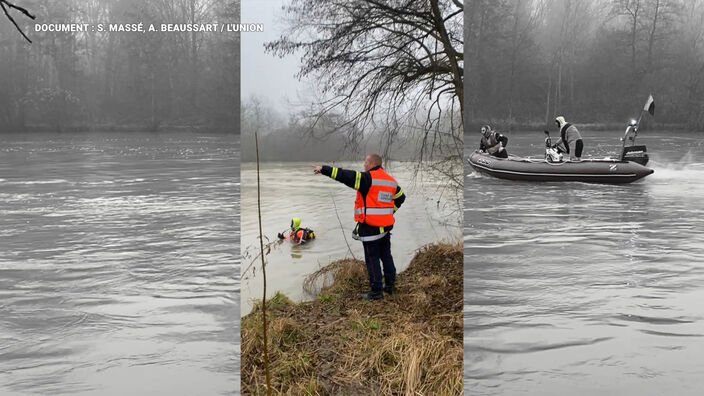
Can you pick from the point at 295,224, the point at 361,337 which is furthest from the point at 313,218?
the point at 361,337

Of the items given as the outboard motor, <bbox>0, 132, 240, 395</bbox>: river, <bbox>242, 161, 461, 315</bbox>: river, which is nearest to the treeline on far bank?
<bbox>0, 132, 240, 395</bbox>: river

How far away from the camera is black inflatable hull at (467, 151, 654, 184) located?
3.04 m

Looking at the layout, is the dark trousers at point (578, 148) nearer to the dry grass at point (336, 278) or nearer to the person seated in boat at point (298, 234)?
the dry grass at point (336, 278)

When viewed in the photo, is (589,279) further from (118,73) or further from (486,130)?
(118,73)

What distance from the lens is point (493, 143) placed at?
310cm

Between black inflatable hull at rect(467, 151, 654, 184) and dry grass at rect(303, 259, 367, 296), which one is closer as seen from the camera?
black inflatable hull at rect(467, 151, 654, 184)

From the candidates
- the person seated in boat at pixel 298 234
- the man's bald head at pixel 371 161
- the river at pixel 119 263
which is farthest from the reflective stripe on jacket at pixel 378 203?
the river at pixel 119 263

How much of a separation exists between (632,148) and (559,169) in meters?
0.43

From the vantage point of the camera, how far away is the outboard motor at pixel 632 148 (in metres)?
2.98

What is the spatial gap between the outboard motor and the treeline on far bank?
238 cm

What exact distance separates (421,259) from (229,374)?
4.82 feet

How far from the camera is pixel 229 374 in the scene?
2891 mm

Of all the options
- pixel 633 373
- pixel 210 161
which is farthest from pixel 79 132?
pixel 633 373

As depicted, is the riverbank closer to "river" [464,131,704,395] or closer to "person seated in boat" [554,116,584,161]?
"river" [464,131,704,395]
